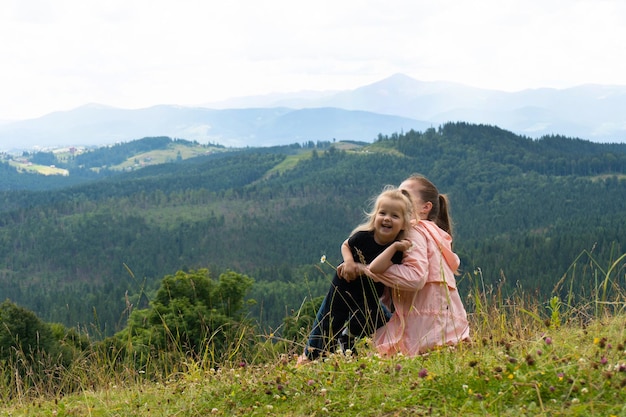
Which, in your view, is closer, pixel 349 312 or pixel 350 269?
pixel 350 269

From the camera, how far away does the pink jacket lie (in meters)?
6.11

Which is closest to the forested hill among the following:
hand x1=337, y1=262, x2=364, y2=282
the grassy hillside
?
hand x1=337, y1=262, x2=364, y2=282

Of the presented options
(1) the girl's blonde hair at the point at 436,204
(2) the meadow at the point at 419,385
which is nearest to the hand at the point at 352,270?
(2) the meadow at the point at 419,385

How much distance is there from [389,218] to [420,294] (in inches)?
33.0

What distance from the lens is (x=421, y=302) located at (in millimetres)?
6414

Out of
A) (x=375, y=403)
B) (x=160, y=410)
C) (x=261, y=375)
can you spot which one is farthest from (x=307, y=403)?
(x=160, y=410)

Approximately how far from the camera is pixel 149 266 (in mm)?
148125

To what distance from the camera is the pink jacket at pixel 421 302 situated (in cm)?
611

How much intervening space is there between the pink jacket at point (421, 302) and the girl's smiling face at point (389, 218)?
214mm

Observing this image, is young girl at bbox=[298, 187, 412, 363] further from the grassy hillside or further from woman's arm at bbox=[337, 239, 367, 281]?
the grassy hillside

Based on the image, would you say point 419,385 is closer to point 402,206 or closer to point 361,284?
point 361,284

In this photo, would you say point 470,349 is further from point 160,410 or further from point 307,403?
point 160,410

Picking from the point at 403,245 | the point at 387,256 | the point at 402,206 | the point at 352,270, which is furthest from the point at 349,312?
the point at 402,206

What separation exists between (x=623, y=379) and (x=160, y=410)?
11.4 ft
